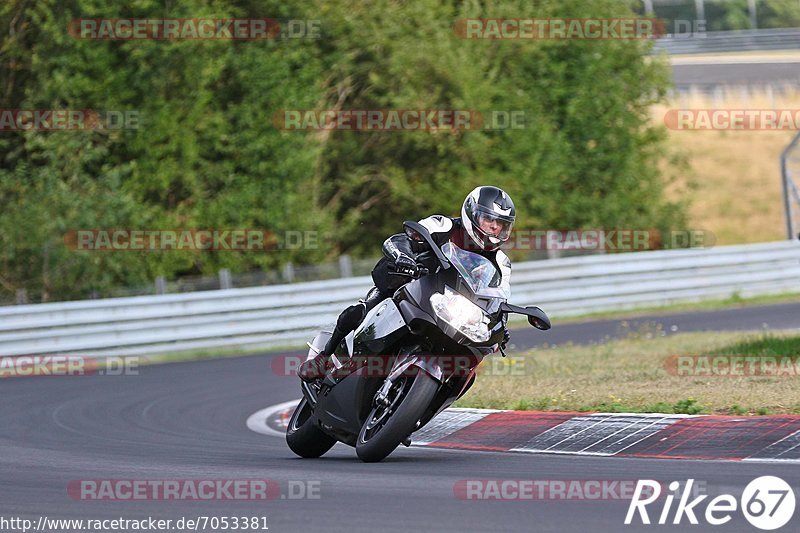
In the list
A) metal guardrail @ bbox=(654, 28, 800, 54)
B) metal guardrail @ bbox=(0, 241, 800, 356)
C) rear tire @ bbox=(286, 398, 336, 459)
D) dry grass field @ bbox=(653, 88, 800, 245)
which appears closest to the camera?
rear tire @ bbox=(286, 398, 336, 459)

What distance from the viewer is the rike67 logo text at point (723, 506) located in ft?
19.0

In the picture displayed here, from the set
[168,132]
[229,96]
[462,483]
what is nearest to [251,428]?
[462,483]

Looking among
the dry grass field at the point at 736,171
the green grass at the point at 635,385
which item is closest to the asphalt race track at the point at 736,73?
the dry grass field at the point at 736,171

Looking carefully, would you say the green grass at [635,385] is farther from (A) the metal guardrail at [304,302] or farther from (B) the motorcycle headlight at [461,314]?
(A) the metal guardrail at [304,302]

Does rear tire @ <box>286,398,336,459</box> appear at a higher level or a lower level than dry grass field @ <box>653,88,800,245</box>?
lower

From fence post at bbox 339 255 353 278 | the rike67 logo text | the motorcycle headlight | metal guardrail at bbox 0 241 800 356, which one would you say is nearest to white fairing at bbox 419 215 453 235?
the motorcycle headlight

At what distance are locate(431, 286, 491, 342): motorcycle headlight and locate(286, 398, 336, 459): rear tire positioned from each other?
1600 millimetres

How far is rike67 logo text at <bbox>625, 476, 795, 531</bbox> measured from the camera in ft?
19.0

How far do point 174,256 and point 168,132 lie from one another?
221cm

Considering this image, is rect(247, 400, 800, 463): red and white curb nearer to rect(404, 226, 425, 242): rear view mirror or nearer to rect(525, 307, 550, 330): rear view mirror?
rect(525, 307, 550, 330): rear view mirror

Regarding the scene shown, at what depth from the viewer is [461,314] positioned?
7906 mm

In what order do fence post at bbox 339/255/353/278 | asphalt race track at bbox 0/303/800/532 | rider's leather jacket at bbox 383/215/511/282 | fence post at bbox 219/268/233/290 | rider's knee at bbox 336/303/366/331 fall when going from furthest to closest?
fence post at bbox 339/255/353/278, fence post at bbox 219/268/233/290, rider's knee at bbox 336/303/366/331, rider's leather jacket at bbox 383/215/511/282, asphalt race track at bbox 0/303/800/532

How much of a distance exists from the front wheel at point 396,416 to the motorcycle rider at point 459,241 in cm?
67

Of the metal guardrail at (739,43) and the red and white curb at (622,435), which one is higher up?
the metal guardrail at (739,43)
